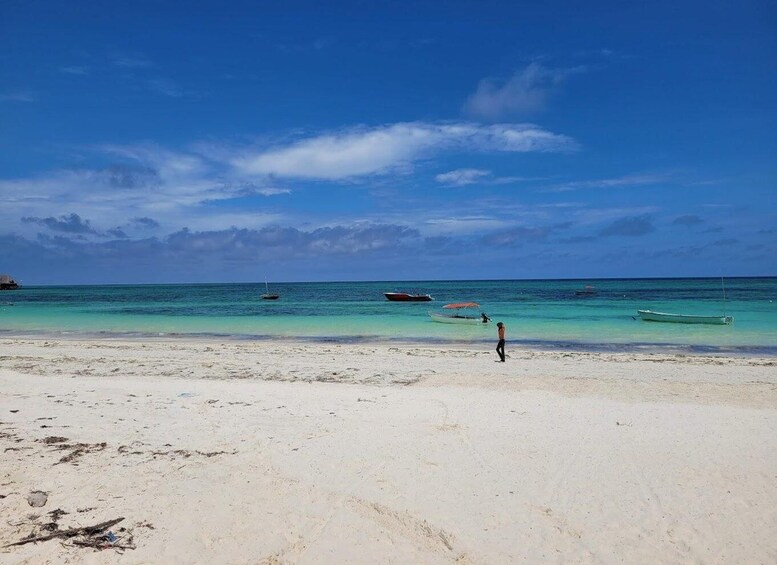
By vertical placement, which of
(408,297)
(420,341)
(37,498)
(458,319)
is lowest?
(420,341)

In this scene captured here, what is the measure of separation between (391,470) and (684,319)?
34208mm

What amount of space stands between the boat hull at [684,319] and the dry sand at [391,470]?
22590 mm

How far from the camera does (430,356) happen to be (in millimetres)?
20469

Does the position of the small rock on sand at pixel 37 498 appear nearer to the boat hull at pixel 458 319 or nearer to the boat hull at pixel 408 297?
the boat hull at pixel 458 319

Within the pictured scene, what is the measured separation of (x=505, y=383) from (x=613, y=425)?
473 centimetres

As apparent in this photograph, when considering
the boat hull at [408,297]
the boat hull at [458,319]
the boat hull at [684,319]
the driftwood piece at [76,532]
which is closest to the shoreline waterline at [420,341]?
the boat hull at [458,319]

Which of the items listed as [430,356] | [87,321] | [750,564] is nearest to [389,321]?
[430,356]

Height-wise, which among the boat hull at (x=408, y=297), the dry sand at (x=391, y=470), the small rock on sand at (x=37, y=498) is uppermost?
the boat hull at (x=408, y=297)

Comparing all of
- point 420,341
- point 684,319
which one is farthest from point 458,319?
point 684,319

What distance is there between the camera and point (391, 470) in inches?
288

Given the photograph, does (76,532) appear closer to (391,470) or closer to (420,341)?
(391,470)

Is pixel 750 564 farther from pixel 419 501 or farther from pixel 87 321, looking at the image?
pixel 87 321

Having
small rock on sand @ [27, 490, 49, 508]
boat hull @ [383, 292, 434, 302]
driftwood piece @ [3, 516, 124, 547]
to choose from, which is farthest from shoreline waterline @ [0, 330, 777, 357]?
boat hull @ [383, 292, 434, 302]

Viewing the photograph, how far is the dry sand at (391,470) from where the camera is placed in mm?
5449
